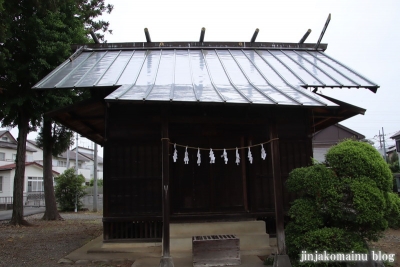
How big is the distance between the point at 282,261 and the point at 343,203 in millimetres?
1598

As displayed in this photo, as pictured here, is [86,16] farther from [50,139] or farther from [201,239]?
[201,239]

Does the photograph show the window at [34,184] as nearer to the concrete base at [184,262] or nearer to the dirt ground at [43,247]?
the dirt ground at [43,247]

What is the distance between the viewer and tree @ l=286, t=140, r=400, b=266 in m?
5.55

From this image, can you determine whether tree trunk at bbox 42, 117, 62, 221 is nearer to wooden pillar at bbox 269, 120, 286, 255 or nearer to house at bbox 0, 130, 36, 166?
wooden pillar at bbox 269, 120, 286, 255

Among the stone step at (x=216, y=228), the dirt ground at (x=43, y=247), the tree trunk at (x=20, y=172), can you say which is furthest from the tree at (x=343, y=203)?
the tree trunk at (x=20, y=172)

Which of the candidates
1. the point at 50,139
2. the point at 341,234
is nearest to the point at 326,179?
the point at 341,234

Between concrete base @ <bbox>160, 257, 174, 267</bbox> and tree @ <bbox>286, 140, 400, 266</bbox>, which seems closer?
tree @ <bbox>286, 140, 400, 266</bbox>

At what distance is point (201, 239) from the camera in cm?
630

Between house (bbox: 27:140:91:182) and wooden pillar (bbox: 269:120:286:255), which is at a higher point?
house (bbox: 27:140:91:182)

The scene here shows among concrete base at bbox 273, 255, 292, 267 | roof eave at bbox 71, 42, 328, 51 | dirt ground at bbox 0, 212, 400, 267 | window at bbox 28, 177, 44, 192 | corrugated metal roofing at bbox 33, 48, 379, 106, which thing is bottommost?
dirt ground at bbox 0, 212, 400, 267

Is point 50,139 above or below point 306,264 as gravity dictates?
above

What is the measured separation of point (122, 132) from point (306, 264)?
5.22 m

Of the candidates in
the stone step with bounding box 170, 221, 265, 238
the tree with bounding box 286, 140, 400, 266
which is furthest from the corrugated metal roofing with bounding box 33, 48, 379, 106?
the stone step with bounding box 170, 221, 265, 238

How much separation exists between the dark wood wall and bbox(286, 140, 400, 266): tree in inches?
75.5
